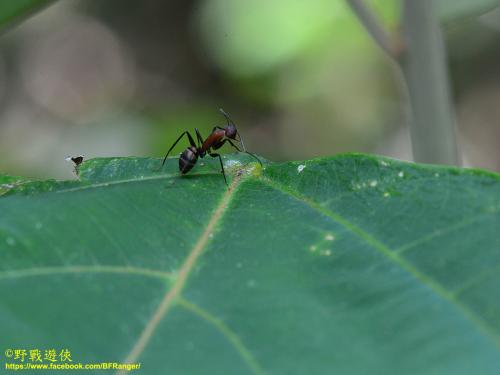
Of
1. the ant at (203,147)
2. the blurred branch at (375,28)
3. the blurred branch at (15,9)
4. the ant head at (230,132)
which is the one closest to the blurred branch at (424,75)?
the blurred branch at (375,28)

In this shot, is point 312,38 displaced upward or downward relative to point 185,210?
upward

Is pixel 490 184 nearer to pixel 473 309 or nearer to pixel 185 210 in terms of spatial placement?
pixel 473 309

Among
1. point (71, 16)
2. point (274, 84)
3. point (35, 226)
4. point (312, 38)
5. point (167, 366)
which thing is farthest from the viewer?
point (71, 16)

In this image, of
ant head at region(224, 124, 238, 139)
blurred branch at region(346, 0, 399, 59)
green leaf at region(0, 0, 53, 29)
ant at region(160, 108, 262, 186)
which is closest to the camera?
ant at region(160, 108, 262, 186)

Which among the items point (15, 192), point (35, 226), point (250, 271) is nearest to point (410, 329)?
point (250, 271)

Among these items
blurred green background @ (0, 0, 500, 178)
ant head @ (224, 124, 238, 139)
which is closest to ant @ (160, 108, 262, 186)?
ant head @ (224, 124, 238, 139)

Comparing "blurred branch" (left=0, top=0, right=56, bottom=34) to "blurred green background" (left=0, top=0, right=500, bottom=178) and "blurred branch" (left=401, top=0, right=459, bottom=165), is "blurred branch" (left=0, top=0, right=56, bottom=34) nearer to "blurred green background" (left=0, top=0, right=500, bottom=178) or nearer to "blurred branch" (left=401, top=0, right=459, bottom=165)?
"blurred branch" (left=401, top=0, right=459, bottom=165)
